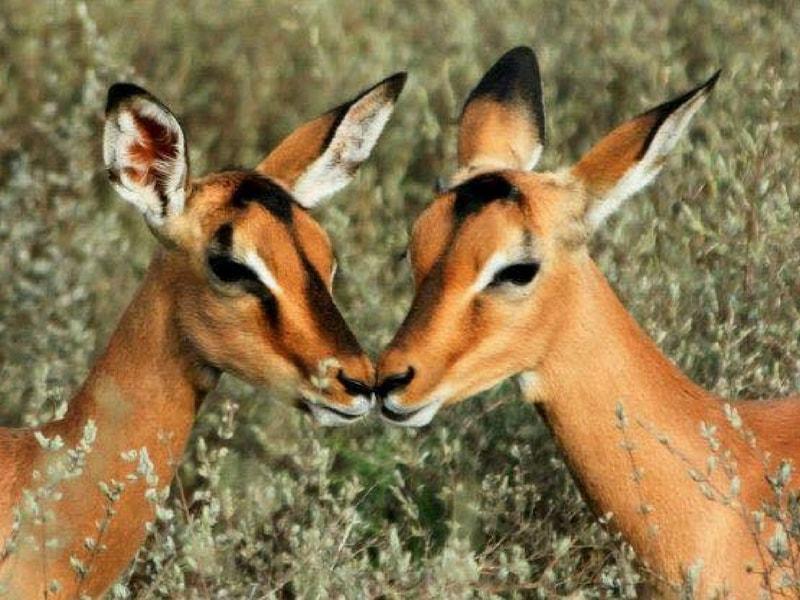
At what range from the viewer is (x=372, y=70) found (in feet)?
34.5

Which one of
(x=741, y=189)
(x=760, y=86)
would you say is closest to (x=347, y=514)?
(x=741, y=189)

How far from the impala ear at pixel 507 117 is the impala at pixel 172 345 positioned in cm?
89

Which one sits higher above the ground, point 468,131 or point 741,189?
point 468,131

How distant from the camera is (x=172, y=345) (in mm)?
6285

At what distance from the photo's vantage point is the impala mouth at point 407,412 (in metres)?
6.16

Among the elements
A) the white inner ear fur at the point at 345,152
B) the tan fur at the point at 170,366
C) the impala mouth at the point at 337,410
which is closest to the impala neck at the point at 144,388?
the tan fur at the point at 170,366

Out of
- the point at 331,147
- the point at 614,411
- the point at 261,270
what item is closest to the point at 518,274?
the point at 614,411

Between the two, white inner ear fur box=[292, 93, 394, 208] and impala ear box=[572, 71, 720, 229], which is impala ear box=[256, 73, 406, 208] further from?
impala ear box=[572, 71, 720, 229]

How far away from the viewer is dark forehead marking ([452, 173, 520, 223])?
641 cm

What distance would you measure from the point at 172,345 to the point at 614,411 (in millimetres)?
1238

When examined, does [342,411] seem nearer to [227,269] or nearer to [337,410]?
[337,410]

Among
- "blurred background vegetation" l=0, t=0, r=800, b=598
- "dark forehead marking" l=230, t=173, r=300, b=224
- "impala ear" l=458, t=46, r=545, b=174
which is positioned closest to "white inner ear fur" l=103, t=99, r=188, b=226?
"dark forehead marking" l=230, t=173, r=300, b=224

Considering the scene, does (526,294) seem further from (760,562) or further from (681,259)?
(681,259)

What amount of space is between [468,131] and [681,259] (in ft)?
4.94
